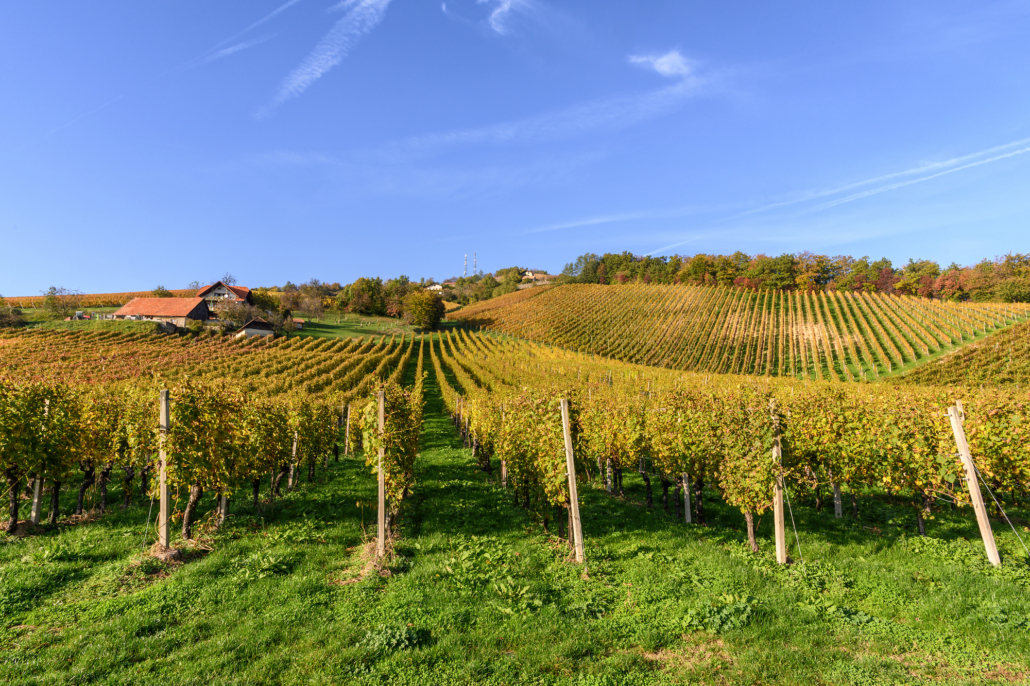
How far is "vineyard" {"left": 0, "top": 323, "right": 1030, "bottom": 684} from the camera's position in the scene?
6344 millimetres

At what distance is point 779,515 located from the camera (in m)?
9.58

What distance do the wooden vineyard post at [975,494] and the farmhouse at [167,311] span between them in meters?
86.7

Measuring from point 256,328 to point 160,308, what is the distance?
62.9 feet

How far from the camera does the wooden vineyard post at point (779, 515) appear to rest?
31.2 feet

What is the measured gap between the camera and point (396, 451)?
10898mm

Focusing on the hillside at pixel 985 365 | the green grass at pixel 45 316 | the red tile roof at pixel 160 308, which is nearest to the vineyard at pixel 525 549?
the hillside at pixel 985 365

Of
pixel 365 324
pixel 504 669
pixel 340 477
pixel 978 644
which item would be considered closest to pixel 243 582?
pixel 504 669

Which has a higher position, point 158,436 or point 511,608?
point 158,436

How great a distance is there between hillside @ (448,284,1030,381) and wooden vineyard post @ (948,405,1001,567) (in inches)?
1842

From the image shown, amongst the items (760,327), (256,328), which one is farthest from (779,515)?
(256,328)

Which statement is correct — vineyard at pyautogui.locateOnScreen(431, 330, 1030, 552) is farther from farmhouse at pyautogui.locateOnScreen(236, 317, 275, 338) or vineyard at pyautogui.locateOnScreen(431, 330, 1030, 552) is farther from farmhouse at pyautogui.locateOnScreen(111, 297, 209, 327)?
farmhouse at pyautogui.locateOnScreen(111, 297, 209, 327)

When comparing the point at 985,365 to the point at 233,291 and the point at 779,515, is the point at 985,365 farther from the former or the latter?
the point at 233,291

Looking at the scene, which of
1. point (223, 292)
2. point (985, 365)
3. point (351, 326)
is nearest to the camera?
point (985, 365)

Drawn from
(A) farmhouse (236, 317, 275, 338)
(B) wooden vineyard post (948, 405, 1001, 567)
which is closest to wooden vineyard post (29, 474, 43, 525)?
(B) wooden vineyard post (948, 405, 1001, 567)
